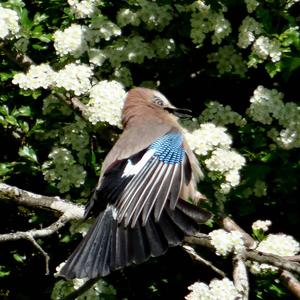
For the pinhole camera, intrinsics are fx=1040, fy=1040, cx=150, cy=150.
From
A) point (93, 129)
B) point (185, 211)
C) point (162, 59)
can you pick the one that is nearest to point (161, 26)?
point (162, 59)

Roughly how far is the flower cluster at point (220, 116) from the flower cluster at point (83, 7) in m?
0.83

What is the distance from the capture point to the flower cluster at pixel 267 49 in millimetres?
5320

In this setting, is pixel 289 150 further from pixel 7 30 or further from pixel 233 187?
pixel 7 30

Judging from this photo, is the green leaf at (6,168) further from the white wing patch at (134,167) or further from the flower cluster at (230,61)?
the flower cluster at (230,61)

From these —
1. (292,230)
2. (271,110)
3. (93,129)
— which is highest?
(271,110)

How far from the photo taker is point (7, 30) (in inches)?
216

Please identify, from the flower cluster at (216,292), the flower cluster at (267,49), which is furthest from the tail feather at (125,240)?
the flower cluster at (267,49)

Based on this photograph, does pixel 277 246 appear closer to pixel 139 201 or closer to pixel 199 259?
pixel 199 259

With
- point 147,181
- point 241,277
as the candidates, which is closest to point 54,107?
point 147,181

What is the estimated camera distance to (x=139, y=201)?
16.6ft

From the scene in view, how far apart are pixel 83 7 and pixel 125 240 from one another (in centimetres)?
142

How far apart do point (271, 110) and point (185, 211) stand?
78 cm

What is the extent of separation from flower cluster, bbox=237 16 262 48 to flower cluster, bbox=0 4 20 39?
3.94ft

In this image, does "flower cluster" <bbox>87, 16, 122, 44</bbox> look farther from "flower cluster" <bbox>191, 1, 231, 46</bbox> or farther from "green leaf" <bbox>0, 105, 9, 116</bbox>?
"green leaf" <bbox>0, 105, 9, 116</bbox>
